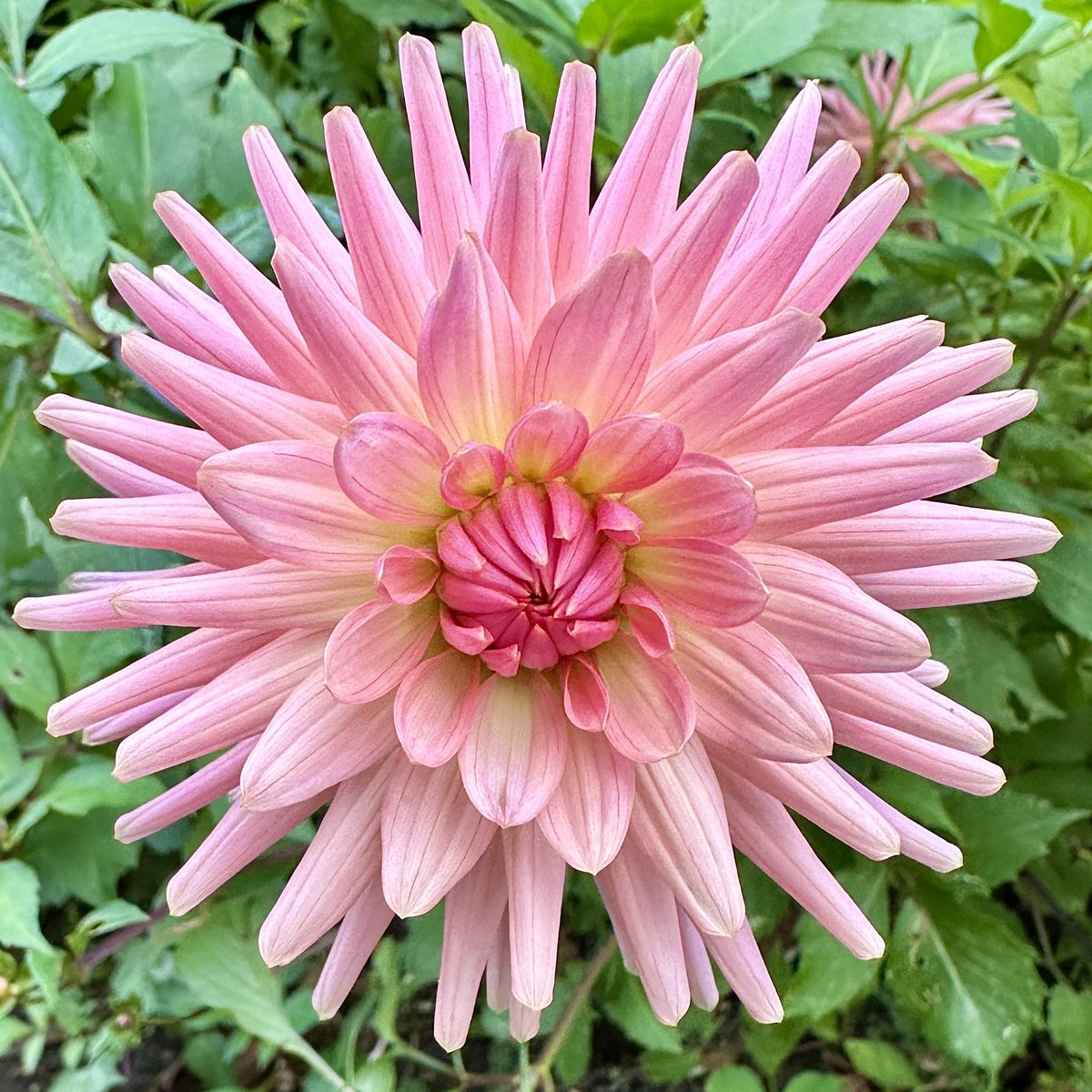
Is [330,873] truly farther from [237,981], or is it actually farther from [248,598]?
[237,981]

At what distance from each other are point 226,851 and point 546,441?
34 cm

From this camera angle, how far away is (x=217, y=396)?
0.47 m

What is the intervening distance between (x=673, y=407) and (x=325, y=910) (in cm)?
36

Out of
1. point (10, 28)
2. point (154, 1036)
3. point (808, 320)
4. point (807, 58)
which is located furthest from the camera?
point (154, 1036)

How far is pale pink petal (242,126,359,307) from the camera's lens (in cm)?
55

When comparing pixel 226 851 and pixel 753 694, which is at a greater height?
pixel 753 694

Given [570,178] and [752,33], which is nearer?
[570,178]

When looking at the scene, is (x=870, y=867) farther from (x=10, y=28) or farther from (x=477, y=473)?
(x=10, y=28)

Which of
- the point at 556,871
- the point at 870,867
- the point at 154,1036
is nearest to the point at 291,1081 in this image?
the point at 154,1036

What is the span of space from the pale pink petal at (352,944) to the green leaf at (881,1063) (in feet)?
3.21

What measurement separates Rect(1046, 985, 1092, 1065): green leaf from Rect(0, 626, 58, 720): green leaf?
1.36 metres

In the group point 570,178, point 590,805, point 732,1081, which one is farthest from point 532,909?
point 732,1081

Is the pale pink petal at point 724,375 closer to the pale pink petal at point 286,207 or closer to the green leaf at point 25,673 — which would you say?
the pale pink petal at point 286,207

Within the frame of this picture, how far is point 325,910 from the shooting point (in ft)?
1.71
